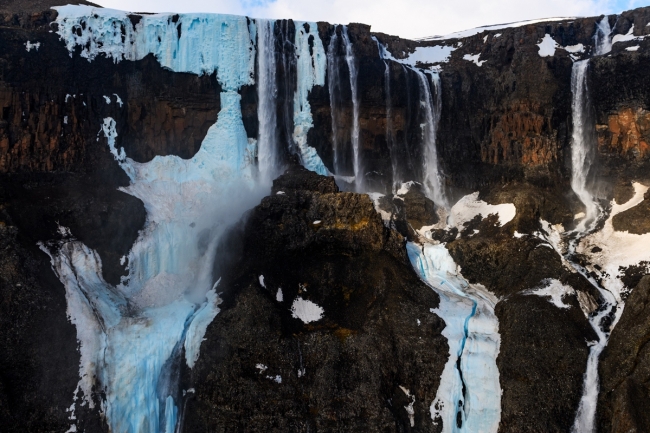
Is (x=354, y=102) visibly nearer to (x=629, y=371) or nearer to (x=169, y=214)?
(x=169, y=214)

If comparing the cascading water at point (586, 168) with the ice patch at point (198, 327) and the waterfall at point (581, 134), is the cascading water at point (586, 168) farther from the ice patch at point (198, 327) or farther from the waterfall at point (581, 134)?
the ice patch at point (198, 327)

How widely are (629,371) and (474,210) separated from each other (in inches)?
685

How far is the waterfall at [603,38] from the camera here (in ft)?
158

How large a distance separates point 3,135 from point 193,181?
1158 cm

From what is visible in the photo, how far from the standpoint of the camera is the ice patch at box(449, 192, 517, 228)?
38625mm

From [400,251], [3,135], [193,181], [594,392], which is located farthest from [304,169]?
[594,392]

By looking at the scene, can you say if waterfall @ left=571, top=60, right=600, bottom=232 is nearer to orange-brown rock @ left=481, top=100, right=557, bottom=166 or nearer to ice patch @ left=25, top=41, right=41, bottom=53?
orange-brown rock @ left=481, top=100, right=557, bottom=166

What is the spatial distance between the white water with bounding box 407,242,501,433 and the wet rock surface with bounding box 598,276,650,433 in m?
4.59

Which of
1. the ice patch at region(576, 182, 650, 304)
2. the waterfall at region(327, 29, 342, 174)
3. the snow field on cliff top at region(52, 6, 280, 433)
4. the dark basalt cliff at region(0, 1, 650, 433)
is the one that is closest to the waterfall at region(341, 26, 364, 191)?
the dark basalt cliff at region(0, 1, 650, 433)

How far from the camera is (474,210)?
137ft

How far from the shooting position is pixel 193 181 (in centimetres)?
4044

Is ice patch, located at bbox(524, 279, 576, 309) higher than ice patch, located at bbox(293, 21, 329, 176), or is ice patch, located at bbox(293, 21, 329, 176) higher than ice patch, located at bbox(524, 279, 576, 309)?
ice patch, located at bbox(293, 21, 329, 176)

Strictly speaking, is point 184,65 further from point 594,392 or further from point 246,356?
point 594,392

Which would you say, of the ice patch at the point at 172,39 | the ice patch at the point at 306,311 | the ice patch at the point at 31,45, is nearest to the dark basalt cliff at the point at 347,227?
the ice patch at the point at 31,45
